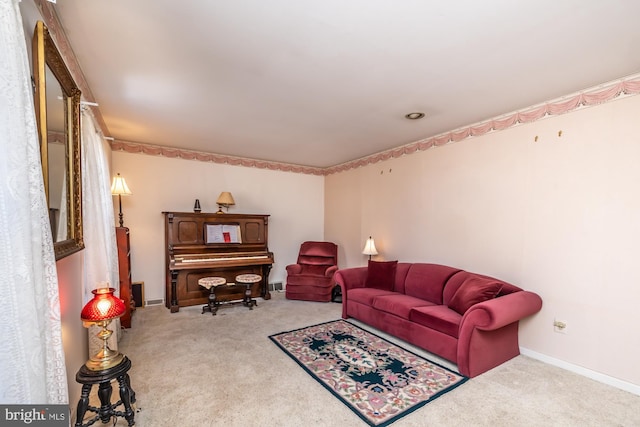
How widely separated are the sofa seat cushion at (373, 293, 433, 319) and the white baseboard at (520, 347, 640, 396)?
1069mm

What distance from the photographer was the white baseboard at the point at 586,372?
7.78 feet

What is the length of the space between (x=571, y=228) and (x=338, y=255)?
12.3ft

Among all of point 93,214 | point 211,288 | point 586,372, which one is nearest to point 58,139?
point 93,214

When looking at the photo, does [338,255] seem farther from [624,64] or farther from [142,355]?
[624,64]

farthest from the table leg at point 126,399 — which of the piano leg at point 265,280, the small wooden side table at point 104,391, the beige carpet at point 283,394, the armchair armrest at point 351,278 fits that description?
the piano leg at point 265,280

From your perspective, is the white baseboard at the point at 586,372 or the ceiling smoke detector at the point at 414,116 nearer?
the white baseboard at the point at 586,372

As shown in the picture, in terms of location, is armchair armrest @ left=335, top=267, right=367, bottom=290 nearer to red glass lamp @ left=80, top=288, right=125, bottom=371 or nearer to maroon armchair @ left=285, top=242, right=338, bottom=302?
maroon armchair @ left=285, top=242, right=338, bottom=302

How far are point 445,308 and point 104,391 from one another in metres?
3.05

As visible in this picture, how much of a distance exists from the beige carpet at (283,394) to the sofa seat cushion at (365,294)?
0.75 m

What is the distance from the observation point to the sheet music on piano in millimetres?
4750

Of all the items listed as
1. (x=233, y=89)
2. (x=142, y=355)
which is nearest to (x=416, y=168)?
(x=233, y=89)

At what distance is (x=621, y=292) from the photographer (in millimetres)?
2451

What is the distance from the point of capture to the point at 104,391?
1.82 m

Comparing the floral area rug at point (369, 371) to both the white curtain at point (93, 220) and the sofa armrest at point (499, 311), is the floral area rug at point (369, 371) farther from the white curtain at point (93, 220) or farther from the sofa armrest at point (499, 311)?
the white curtain at point (93, 220)
